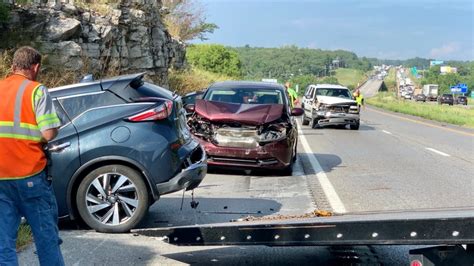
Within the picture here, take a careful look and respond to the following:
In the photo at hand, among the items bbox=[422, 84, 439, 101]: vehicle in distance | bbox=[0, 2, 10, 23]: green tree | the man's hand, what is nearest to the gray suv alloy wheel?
the man's hand

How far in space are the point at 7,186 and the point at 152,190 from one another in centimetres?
261

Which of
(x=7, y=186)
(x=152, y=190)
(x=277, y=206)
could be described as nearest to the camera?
(x=7, y=186)

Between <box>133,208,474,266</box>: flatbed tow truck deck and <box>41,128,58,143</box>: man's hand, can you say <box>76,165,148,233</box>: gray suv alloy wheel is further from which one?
<box>41,128,58,143</box>: man's hand

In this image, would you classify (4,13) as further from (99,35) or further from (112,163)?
(112,163)

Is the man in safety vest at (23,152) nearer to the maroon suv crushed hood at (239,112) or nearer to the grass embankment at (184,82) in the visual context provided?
the maroon suv crushed hood at (239,112)

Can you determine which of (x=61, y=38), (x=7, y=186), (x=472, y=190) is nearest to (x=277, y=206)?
(x=472, y=190)

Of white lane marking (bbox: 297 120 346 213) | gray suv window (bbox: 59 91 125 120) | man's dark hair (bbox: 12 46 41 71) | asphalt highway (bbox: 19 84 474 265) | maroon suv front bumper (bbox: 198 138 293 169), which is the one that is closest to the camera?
man's dark hair (bbox: 12 46 41 71)

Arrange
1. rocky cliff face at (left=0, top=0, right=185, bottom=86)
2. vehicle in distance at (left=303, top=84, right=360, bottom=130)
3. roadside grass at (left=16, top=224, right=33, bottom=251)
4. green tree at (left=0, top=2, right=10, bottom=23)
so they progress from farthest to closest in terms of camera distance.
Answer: vehicle in distance at (left=303, top=84, right=360, bottom=130) < rocky cliff face at (left=0, top=0, right=185, bottom=86) < green tree at (left=0, top=2, right=10, bottom=23) < roadside grass at (left=16, top=224, right=33, bottom=251)

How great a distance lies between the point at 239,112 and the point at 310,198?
270 centimetres

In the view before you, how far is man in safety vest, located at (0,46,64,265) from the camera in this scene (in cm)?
424

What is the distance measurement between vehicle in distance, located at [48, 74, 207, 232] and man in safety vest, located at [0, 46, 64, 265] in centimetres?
236

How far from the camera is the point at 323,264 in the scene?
5477mm

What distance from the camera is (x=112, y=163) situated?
22.3 ft

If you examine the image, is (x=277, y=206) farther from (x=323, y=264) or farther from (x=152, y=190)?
(x=323, y=264)
